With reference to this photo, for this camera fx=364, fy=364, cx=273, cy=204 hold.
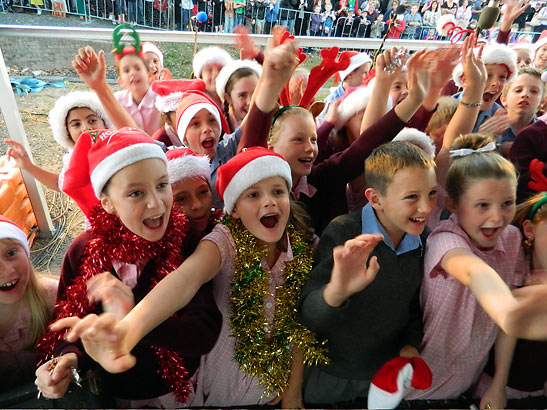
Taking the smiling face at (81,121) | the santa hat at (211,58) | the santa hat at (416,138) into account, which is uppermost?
the santa hat at (211,58)

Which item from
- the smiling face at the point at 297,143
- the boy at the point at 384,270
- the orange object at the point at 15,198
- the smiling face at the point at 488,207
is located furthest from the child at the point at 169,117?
the smiling face at the point at 488,207

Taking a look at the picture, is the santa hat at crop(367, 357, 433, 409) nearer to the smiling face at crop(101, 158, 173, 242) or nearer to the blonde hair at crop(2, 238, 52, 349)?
the smiling face at crop(101, 158, 173, 242)

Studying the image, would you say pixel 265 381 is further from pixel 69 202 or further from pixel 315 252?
pixel 69 202

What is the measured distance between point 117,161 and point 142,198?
140 millimetres

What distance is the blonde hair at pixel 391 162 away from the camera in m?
1.29

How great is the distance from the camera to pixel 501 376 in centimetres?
139

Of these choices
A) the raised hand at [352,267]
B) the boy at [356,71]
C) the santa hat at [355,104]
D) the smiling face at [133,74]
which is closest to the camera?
the raised hand at [352,267]

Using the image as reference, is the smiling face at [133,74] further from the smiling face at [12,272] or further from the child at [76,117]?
the smiling face at [12,272]

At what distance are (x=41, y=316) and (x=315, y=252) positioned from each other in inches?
38.9

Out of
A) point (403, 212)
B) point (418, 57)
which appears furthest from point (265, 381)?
point (418, 57)

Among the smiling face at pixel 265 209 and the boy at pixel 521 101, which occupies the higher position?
the boy at pixel 521 101

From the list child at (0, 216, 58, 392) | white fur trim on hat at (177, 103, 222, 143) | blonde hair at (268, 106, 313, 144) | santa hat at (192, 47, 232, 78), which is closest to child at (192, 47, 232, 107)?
santa hat at (192, 47, 232, 78)

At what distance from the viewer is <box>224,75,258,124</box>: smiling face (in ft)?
8.11

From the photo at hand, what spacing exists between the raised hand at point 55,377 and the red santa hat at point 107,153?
512 mm
